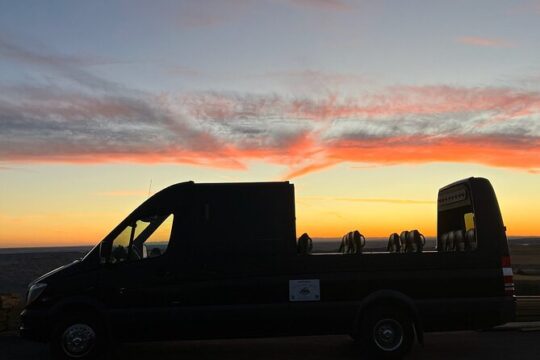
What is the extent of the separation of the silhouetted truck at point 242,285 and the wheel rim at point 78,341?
0.05 ft

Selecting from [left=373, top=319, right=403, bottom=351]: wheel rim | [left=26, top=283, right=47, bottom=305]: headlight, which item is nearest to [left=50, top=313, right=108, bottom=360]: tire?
[left=26, top=283, right=47, bottom=305]: headlight

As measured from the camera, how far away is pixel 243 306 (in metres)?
8.41

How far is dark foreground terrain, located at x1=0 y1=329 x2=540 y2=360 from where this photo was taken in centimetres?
890

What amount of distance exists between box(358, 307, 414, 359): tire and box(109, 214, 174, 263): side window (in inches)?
126

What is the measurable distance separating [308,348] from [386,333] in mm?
1540

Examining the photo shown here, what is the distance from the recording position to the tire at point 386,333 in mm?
8469

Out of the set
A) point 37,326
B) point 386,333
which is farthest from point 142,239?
point 386,333

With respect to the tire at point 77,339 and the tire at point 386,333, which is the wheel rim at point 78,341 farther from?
the tire at point 386,333

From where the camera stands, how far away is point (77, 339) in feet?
27.0

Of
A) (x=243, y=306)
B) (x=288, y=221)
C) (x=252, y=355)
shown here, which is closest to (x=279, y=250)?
(x=288, y=221)

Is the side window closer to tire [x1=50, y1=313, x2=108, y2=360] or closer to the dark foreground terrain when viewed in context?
tire [x1=50, y1=313, x2=108, y2=360]

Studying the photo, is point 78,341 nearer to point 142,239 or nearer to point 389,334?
point 142,239

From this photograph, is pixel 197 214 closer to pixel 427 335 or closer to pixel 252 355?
pixel 252 355

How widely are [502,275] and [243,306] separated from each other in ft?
12.7
